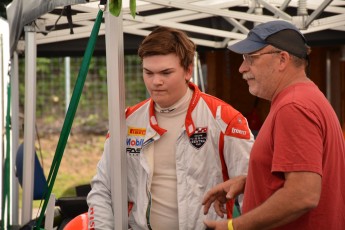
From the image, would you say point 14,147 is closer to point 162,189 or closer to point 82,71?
point 82,71

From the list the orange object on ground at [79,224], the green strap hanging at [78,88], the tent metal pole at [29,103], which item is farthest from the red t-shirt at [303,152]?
the tent metal pole at [29,103]

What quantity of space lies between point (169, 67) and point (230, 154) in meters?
0.38

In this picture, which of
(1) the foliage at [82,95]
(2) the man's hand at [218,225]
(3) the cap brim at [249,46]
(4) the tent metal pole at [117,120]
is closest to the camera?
(2) the man's hand at [218,225]

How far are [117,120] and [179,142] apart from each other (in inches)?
11.9

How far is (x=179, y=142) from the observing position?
3.24 meters

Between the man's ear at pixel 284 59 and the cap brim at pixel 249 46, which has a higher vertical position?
the cap brim at pixel 249 46

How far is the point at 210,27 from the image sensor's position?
746 centimetres

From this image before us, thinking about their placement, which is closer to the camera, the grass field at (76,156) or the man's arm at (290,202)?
the man's arm at (290,202)

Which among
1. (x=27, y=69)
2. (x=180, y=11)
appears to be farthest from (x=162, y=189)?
(x=180, y=11)

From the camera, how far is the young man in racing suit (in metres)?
3.22

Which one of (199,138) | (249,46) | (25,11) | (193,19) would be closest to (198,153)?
(199,138)

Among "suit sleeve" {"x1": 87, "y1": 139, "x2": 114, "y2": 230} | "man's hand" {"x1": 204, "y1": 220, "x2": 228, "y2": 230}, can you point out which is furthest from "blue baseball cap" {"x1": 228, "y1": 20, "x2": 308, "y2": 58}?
"suit sleeve" {"x1": 87, "y1": 139, "x2": 114, "y2": 230}

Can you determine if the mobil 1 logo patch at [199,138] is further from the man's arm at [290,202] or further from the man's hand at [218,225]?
the man's arm at [290,202]

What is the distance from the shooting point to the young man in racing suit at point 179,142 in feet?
10.6
